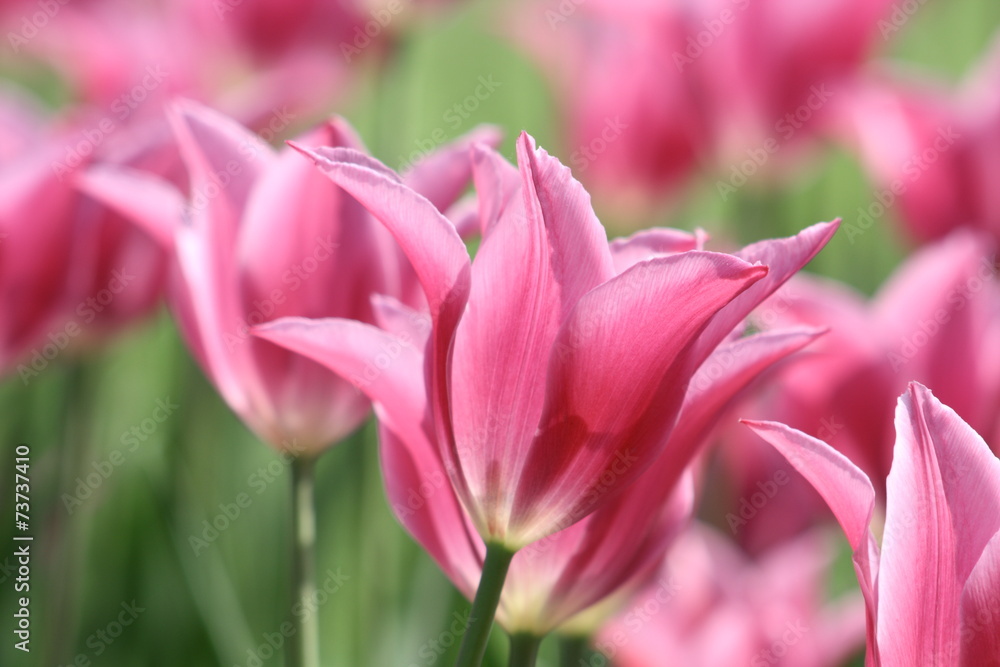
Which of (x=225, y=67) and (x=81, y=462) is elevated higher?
(x=225, y=67)

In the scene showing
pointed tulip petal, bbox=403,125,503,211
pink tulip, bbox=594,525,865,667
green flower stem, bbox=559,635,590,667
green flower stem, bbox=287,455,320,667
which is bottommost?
pink tulip, bbox=594,525,865,667

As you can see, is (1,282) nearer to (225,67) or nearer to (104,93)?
(104,93)

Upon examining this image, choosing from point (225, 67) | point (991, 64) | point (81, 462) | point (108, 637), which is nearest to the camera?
point (81, 462)

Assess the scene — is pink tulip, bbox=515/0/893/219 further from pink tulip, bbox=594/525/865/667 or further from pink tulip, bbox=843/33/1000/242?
pink tulip, bbox=594/525/865/667

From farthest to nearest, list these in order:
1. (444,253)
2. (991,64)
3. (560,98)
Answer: (560,98), (991,64), (444,253)

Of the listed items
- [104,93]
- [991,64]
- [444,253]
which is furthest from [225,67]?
[444,253]

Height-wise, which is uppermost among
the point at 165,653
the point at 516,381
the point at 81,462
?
the point at 516,381

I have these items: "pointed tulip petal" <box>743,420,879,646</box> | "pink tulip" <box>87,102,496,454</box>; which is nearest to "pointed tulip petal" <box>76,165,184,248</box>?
"pink tulip" <box>87,102,496,454</box>
